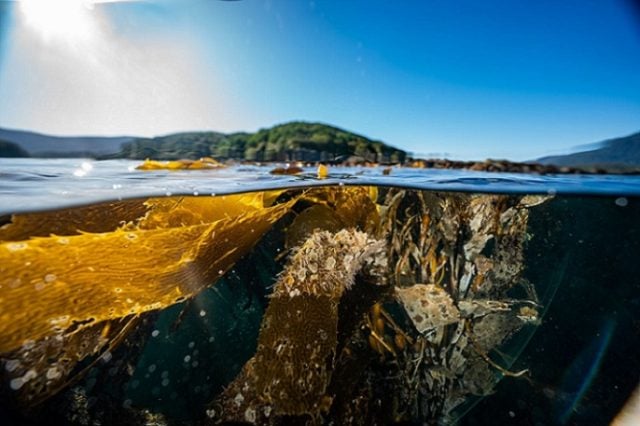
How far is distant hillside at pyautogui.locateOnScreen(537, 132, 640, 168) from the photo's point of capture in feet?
14.4

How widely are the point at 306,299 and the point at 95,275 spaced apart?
1.90 meters

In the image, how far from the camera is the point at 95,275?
2662 millimetres

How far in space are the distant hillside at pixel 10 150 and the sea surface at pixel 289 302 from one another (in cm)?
22

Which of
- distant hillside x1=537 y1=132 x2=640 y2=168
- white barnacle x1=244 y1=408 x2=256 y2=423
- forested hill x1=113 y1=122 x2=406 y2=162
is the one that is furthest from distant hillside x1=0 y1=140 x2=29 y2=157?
distant hillside x1=537 y1=132 x2=640 y2=168

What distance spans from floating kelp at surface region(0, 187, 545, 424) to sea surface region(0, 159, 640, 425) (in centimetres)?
2

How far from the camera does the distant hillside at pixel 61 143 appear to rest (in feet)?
13.7

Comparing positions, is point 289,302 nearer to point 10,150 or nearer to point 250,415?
point 250,415

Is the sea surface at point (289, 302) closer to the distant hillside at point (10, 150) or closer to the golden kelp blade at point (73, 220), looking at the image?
the golden kelp blade at point (73, 220)

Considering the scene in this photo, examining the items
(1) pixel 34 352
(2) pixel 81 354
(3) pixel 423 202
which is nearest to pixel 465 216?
(3) pixel 423 202

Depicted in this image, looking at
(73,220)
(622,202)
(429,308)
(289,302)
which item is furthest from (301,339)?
(622,202)

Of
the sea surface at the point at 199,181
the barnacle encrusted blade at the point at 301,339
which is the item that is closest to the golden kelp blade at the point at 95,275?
the barnacle encrusted blade at the point at 301,339

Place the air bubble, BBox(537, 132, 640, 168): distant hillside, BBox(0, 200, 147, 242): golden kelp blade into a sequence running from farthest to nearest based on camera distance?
1. the air bubble
2. BBox(537, 132, 640, 168): distant hillside
3. BBox(0, 200, 147, 242): golden kelp blade

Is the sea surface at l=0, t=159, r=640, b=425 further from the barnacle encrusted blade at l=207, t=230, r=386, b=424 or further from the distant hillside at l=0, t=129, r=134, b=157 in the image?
the distant hillside at l=0, t=129, r=134, b=157

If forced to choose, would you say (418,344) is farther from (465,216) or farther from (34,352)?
(34,352)
